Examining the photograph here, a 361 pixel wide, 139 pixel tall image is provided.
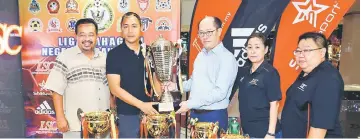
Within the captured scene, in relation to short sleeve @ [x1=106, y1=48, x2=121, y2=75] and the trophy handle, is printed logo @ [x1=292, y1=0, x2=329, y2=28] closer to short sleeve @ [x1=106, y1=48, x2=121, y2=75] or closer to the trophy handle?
short sleeve @ [x1=106, y1=48, x2=121, y2=75]

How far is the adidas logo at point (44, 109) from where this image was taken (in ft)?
11.0

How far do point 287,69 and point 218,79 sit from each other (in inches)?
31.8

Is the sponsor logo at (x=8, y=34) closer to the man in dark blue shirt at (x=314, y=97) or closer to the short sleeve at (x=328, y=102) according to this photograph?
the man in dark blue shirt at (x=314, y=97)

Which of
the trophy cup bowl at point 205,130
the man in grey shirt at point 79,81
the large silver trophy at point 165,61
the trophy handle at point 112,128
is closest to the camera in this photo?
the trophy cup bowl at point 205,130

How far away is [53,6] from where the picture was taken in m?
3.20

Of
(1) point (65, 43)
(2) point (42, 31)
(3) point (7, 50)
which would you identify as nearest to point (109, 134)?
(1) point (65, 43)

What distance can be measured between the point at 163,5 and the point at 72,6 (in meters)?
0.83

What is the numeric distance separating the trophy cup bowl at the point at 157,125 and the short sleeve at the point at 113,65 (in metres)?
0.55

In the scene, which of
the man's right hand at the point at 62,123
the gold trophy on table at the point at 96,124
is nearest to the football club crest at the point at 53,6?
the man's right hand at the point at 62,123

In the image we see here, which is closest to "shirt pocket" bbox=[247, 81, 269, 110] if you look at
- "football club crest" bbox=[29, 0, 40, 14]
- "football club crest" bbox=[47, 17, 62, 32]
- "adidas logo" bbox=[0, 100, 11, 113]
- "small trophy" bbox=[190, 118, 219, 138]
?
"small trophy" bbox=[190, 118, 219, 138]

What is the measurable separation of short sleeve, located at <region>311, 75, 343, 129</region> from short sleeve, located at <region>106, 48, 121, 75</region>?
1513mm

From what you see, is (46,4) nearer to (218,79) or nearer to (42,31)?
(42,31)

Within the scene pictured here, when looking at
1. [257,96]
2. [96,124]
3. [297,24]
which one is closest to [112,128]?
[96,124]

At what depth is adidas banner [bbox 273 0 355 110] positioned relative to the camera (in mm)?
3072
